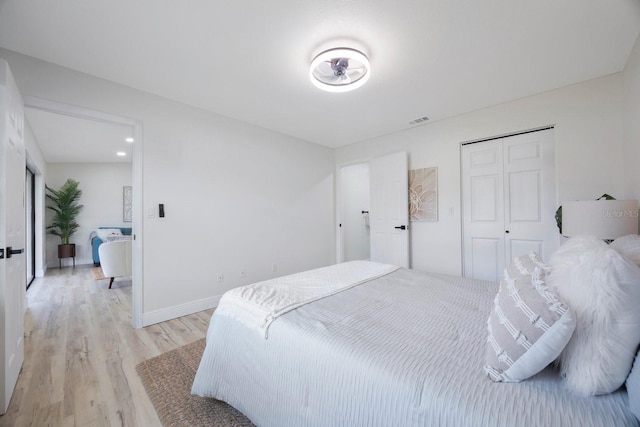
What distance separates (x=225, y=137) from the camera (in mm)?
3299

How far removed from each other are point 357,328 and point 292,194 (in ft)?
10.3

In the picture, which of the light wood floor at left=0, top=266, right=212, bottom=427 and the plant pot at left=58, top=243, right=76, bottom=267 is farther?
the plant pot at left=58, top=243, right=76, bottom=267

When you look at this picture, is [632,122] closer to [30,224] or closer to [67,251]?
[30,224]

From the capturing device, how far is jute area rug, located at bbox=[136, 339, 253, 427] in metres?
1.41

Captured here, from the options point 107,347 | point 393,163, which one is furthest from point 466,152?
point 107,347

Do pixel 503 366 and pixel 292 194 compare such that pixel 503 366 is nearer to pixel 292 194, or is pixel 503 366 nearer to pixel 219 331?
pixel 219 331

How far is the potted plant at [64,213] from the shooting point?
569 centimetres

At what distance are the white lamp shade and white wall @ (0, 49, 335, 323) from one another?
10.7 feet

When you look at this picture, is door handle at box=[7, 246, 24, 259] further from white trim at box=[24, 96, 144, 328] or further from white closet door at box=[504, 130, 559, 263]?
white closet door at box=[504, 130, 559, 263]

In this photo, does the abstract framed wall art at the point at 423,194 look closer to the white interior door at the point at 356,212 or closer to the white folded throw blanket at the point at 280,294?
the white interior door at the point at 356,212

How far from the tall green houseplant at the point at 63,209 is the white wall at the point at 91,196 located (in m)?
0.14

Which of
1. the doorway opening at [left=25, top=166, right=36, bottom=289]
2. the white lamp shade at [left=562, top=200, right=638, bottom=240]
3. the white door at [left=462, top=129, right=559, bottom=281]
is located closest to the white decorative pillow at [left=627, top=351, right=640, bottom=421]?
the white lamp shade at [left=562, top=200, right=638, bottom=240]

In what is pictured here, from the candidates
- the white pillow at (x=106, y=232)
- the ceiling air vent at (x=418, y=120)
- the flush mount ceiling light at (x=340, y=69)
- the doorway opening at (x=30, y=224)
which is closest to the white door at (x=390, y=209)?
the ceiling air vent at (x=418, y=120)

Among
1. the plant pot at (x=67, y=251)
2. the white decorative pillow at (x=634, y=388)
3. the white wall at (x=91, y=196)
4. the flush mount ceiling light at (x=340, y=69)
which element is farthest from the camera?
the white wall at (x=91, y=196)
